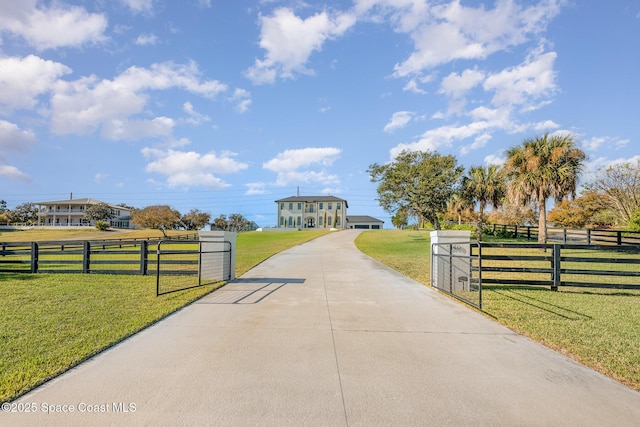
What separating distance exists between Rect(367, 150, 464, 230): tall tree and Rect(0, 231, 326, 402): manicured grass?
78.3 ft

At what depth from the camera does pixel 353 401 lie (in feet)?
9.80

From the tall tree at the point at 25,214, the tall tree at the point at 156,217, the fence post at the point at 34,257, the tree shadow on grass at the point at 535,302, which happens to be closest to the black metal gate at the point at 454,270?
the tree shadow on grass at the point at 535,302

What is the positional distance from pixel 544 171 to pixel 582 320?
18.4 metres

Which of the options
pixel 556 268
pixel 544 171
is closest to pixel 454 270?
pixel 556 268

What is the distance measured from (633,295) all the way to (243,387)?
394 inches

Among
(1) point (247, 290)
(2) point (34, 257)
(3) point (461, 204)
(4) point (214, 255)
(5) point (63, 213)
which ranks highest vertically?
(3) point (461, 204)

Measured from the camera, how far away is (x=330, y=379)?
341cm

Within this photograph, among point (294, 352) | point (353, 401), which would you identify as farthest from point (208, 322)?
point (353, 401)

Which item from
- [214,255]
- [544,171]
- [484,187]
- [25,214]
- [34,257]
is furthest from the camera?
[25,214]

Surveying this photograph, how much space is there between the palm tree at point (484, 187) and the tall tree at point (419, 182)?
133cm

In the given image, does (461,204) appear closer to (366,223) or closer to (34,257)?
(34,257)

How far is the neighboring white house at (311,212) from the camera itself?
6800cm

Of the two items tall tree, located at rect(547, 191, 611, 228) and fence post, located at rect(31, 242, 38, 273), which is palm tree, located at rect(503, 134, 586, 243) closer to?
tall tree, located at rect(547, 191, 611, 228)

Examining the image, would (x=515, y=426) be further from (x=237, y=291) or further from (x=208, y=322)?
(x=237, y=291)
